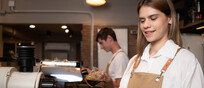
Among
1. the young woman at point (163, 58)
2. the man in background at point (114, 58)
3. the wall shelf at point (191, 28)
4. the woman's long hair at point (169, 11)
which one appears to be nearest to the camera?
the young woman at point (163, 58)

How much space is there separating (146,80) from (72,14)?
157 inches

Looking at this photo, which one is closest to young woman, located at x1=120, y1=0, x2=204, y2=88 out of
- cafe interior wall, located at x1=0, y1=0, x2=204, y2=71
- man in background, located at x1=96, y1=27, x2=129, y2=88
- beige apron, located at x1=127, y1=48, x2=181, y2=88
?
beige apron, located at x1=127, y1=48, x2=181, y2=88

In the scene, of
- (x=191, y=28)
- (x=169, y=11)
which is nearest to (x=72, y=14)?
(x=191, y=28)

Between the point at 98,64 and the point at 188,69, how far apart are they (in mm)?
3858

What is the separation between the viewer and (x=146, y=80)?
3.84ft

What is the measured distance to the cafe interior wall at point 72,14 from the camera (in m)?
4.91

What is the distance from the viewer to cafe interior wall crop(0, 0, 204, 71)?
4910mm

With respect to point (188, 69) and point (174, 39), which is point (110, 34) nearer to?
point (174, 39)

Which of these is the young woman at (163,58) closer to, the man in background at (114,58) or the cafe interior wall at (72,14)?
the man in background at (114,58)

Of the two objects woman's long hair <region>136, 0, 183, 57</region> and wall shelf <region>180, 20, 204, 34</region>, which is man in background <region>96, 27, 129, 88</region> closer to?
wall shelf <region>180, 20, 204, 34</region>

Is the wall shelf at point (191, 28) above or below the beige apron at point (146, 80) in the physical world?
above

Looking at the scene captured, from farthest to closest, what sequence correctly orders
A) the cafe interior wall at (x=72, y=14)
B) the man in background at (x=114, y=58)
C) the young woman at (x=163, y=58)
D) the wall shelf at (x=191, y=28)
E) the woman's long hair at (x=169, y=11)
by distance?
the cafe interior wall at (x=72, y=14) < the wall shelf at (x=191, y=28) < the man in background at (x=114, y=58) < the woman's long hair at (x=169, y=11) < the young woman at (x=163, y=58)

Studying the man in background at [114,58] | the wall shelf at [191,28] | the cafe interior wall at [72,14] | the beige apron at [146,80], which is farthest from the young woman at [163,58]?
the cafe interior wall at [72,14]

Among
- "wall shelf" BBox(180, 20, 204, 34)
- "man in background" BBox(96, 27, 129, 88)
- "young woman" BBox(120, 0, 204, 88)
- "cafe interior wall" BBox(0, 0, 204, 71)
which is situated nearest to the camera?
"young woman" BBox(120, 0, 204, 88)
